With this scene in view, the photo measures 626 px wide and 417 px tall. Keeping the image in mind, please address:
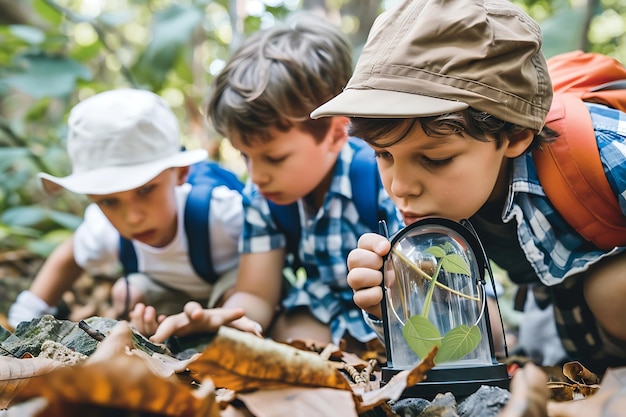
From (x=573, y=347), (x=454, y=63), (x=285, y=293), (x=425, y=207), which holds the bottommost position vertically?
(x=285, y=293)

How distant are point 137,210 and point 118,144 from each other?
0.28 meters

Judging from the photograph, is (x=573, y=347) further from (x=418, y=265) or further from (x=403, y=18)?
(x=403, y=18)

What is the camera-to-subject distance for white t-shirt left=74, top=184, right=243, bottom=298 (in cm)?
275

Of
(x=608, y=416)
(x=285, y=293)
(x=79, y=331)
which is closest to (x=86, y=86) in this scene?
(x=285, y=293)

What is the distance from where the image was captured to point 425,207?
1478 millimetres

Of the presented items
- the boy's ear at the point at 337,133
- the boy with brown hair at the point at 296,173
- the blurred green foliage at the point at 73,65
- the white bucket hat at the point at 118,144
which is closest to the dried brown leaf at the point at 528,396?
the boy with brown hair at the point at 296,173

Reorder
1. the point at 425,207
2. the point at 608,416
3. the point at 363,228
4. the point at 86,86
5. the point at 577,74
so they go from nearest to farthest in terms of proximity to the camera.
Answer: the point at 608,416, the point at 425,207, the point at 577,74, the point at 363,228, the point at 86,86

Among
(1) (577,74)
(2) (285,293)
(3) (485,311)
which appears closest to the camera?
(3) (485,311)

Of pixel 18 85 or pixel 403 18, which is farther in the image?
pixel 18 85

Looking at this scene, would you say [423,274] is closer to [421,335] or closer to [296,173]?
[421,335]

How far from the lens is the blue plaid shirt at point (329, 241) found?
235 cm

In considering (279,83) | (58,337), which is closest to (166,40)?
(279,83)

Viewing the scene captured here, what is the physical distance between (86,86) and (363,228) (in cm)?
252

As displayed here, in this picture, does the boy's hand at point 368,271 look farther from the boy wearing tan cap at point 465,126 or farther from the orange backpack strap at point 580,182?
the orange backpack strap at point 580,182
